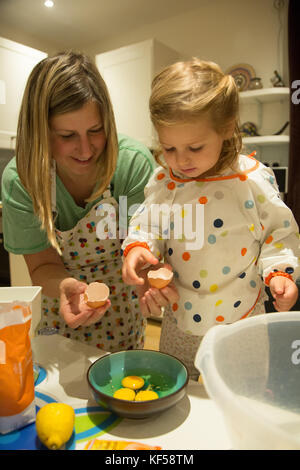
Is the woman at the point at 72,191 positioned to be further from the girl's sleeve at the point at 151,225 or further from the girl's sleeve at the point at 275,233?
the girl's sleeve at the point at 275,233

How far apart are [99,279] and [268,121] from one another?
2.36 meters

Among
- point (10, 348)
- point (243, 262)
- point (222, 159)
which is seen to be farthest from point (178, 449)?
point (222, 159)

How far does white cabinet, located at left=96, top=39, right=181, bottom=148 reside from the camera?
122 inches

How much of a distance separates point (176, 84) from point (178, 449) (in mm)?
672

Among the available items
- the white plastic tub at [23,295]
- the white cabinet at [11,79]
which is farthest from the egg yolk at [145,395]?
the white cabinet at [11,79]

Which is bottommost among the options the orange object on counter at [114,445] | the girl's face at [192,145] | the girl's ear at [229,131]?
the orange object on counter at [114,445]

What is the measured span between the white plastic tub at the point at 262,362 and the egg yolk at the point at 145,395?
16 cm

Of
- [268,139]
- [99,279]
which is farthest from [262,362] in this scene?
[268,139]

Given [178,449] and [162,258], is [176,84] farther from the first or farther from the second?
[178,449]

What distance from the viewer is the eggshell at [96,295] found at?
76cm

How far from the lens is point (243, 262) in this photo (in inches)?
32.5

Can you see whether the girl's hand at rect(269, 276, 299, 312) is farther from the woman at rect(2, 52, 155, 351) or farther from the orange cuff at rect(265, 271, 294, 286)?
the woman at rect(2, 52, 155, 351)

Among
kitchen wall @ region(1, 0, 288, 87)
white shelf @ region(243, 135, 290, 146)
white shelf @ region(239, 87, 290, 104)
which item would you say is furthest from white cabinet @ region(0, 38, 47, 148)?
white shelf @ region(243, 135, 290, 146)
